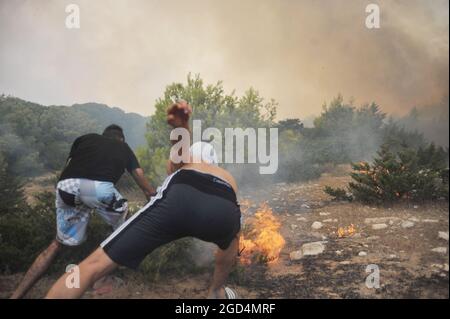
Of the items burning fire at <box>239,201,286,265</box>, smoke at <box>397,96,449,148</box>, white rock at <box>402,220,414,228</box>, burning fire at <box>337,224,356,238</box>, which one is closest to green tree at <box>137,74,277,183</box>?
burning fire at <box>239,201,286,265</box>

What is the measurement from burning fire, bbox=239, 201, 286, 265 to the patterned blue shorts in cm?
125

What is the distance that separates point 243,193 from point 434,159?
3.65m

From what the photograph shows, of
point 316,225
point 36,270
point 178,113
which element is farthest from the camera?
point 316,225

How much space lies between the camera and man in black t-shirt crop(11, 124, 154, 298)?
2.96m

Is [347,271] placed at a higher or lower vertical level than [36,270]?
lower

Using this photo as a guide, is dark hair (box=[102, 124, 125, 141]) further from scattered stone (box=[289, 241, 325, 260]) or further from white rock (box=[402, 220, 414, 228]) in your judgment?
white rock (box=[402, 220, 414, 228])

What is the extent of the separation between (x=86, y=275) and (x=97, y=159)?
47.8 inches

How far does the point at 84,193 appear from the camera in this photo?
296 cm

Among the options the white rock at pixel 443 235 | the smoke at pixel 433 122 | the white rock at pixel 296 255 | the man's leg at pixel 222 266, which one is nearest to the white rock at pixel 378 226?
the white rock at pixel 443 235

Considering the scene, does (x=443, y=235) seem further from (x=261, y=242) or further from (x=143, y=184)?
(x=143, y=184)

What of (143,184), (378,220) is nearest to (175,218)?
(143,184)

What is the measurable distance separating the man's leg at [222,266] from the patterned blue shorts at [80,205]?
1.01m
